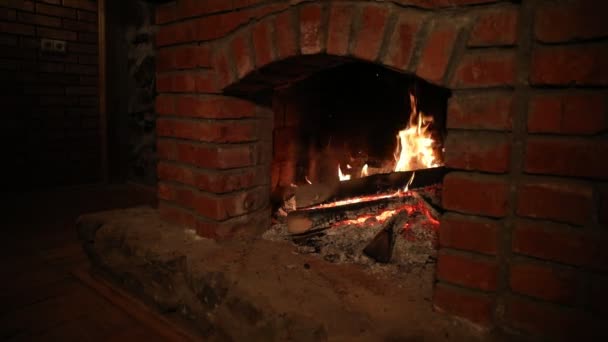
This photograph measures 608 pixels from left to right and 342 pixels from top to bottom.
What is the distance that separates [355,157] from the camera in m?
2.88

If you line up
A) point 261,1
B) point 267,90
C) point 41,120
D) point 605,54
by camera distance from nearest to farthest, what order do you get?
point 605,54, point 261,1, point 267,90, point 41,120

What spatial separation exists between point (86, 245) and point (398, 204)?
1.77 metres

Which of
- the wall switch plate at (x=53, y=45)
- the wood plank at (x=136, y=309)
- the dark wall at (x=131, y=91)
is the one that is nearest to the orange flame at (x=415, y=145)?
the wood plank at (x=136, y=309)

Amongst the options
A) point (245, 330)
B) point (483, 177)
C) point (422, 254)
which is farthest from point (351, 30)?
point (245, 330)

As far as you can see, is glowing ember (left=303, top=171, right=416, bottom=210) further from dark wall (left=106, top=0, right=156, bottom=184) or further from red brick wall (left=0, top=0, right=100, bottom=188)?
red brick wall (left=0, top=0, right=100, bottom=188)

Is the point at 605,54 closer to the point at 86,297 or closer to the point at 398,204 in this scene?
the point at 398,204

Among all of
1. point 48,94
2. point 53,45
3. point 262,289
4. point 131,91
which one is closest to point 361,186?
point 262,289

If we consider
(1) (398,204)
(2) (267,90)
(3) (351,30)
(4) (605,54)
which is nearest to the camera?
(4) (605,54)

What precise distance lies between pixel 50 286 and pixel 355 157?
2.02 metres

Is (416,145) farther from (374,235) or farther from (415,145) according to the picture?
(374,235)

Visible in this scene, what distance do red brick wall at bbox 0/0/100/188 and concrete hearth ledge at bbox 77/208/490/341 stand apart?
305 cm

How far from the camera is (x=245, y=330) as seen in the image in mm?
1482

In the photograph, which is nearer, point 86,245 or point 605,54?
point 605,54

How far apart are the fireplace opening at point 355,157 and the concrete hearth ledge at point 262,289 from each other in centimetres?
30
